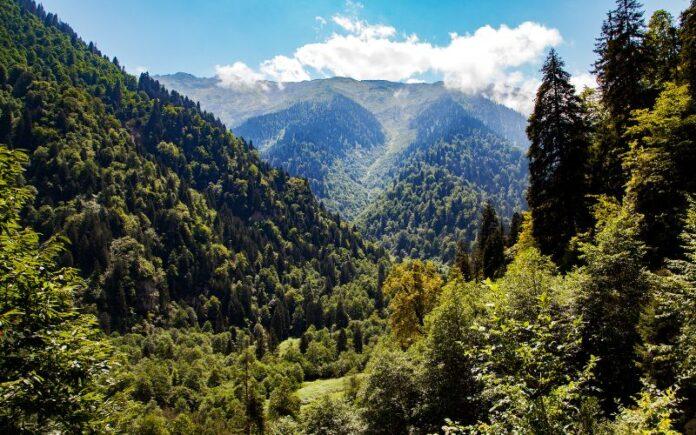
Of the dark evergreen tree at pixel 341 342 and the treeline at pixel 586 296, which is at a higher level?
the treeline at pixel 586 296

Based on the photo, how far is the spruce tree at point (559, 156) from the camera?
42125mm

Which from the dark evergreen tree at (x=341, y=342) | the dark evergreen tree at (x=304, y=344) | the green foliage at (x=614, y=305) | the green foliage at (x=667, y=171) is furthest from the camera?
the dark evergreen tree at (x=341, y=342)

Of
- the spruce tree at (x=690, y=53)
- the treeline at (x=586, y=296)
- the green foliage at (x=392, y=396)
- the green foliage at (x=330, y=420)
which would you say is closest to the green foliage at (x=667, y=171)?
the treeline at (x=586, y=296)

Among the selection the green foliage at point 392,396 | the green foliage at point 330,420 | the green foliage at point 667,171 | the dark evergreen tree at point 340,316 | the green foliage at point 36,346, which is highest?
the green foliage at point 667,171

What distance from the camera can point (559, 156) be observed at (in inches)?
1697

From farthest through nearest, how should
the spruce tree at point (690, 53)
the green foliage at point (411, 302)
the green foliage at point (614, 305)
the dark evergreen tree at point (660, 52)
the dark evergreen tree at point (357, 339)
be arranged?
the dark evergreen tree at point (357, 339)
the green foliage at point (411, 302)
the dark evergreen tree at point (660, 52)
the spruce tree at point (690, 53)
the green foliage at point (614, 305)

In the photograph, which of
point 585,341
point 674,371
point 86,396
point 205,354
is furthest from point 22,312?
point 205,354

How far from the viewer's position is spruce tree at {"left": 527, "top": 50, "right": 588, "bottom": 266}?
4212cm

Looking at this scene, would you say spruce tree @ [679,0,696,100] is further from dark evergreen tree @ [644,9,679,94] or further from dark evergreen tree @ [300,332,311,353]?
dark evergreen tree @ [300,332,311,353]

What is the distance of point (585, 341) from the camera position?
21.8 m

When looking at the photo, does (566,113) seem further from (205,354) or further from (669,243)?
(205,354)

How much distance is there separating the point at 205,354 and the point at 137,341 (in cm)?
2743

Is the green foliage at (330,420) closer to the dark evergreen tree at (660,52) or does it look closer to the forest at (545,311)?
the forest at (545,311)

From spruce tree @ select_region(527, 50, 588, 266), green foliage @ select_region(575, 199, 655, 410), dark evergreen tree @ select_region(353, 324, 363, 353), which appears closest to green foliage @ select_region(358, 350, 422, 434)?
green foliage @ select_region(575, 199, 655, 410)
